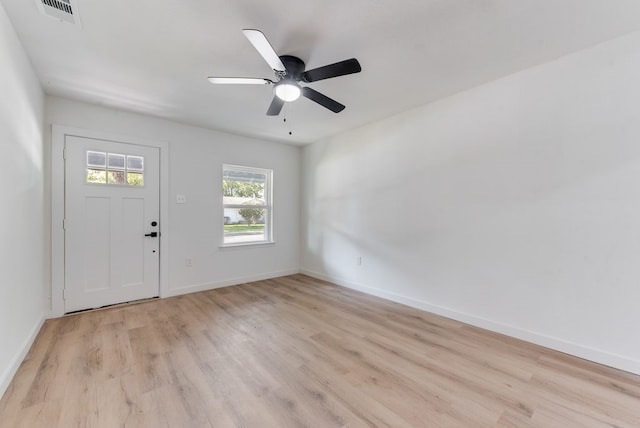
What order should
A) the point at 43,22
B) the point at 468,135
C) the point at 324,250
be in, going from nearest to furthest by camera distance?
the point at 43,22 → the point at 468,135 → the point at 324,250

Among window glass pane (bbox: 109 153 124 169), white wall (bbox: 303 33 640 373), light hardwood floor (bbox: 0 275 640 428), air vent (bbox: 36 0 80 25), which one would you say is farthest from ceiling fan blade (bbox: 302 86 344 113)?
window glass pane (bbox: 109 153 124 169)

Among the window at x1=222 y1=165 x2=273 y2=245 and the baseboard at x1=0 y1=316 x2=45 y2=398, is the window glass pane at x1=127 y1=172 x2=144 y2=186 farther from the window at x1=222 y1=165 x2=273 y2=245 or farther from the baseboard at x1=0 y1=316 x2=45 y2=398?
the baseboard at x1=0 y1=316 x2=45 y2=398

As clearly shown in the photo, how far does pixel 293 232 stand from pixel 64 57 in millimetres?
3701

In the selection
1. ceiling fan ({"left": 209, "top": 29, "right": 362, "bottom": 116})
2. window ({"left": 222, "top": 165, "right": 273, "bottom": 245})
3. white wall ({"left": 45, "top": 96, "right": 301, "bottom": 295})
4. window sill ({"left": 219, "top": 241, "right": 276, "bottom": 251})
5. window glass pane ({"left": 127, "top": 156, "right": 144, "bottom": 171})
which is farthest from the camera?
window ({"left": 222, "top": 165, "right": 273, "bottom": 245})

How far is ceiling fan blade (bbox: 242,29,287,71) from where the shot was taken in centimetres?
159

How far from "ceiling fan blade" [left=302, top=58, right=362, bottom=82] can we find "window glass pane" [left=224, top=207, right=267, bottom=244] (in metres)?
2.90

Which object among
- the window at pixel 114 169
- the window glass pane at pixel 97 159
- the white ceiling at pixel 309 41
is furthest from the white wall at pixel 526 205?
the window glass pane at pixel 97 159

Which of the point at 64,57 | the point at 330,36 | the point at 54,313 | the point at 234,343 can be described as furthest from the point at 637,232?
the point at 54,313

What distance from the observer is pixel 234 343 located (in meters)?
2.43

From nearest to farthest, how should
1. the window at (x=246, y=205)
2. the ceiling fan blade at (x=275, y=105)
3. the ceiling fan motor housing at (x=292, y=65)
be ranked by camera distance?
the ceiling fan motor housing at (x=292, y=65), the ceiling fan blade at (x=275, y=105), the window at (x=246, y=205)

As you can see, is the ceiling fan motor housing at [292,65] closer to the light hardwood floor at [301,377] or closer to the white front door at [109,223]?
the light hardwood floor at [301,377]

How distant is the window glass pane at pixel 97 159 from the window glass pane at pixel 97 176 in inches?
2.7

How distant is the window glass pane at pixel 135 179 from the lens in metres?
3.46

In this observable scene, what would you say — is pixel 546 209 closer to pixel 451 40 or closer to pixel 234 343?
pixel 451 40
